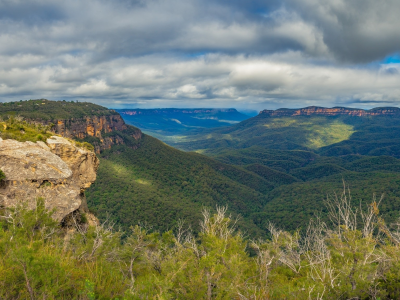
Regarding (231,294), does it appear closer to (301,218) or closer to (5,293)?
(5,293)

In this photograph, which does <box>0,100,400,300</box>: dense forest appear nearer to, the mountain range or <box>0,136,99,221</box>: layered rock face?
the mountain range

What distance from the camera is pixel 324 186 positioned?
424ft

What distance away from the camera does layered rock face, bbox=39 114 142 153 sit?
310ft

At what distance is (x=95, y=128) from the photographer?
118 meters

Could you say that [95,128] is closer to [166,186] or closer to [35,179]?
[166,186]

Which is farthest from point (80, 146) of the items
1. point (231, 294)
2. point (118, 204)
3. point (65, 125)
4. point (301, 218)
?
point (301, 218)

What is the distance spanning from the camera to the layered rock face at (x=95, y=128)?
94512 mm

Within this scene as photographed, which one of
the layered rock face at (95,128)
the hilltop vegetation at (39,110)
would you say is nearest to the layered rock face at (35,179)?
the hilltop vegetation at (39,110)

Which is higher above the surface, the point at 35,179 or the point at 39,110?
the point at 39,110

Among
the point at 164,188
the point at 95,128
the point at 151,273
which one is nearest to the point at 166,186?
the point at 164,188

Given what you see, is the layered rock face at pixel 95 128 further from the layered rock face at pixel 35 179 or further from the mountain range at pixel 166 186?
the layered rock face at pixel 35 179

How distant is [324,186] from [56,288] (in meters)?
148

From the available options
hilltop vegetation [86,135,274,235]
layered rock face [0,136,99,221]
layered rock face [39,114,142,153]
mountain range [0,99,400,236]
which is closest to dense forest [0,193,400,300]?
layered rock face [0,136,99,221]

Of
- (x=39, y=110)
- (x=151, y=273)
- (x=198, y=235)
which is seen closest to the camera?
(x=151, y=273)
